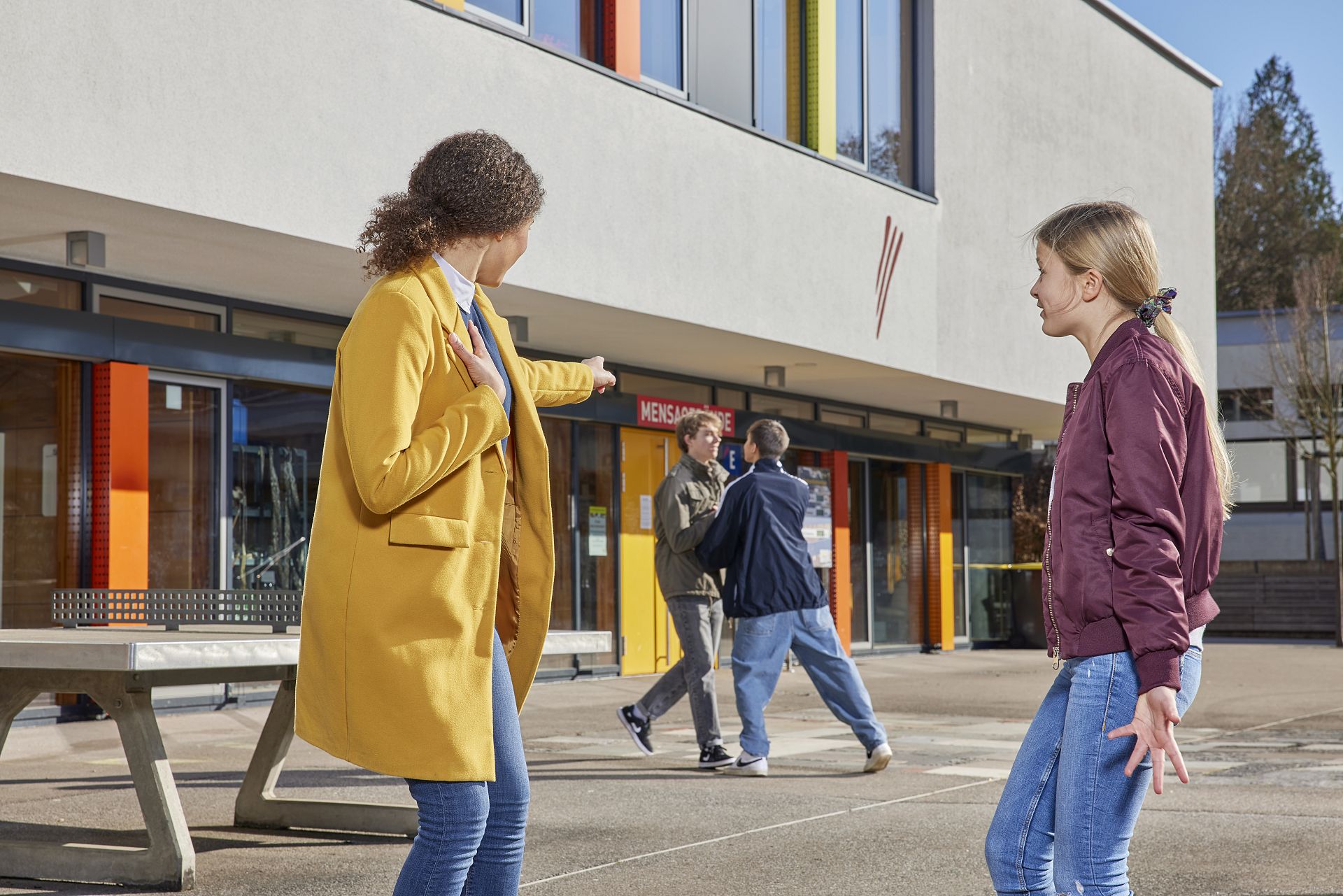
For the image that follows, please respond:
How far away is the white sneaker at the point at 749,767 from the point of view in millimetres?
7805

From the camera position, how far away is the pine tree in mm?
52719

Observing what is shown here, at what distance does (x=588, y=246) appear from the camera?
12.2 m

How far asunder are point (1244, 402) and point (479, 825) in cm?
3428

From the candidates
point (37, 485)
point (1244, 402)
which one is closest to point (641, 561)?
point (37, 485)

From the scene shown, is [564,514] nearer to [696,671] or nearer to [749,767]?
[696,671]

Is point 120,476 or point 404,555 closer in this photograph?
point 404,555

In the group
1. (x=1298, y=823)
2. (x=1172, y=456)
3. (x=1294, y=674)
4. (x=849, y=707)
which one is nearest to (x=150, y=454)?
(x=849, y=707)

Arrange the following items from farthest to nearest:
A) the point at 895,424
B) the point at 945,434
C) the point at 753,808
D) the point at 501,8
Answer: the point at 945,434
the point at 895,424
the point at 501,8
the point at 753,808

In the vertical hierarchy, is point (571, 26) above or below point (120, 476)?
above

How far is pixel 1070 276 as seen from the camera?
2986 mm

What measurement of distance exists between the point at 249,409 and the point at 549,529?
9.53m

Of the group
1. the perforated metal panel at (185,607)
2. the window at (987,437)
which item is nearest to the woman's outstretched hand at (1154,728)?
the perforated metal panel at (185,607)

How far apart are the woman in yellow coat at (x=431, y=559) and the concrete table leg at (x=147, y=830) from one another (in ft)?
7.04

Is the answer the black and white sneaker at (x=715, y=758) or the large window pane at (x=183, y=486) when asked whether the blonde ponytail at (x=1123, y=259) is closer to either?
the black and white sneaker at (x=715, y=758)
